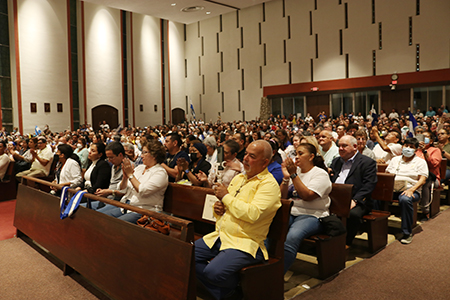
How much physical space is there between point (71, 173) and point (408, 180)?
4485 mm

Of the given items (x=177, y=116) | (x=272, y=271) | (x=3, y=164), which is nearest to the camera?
(x=272, y=271)

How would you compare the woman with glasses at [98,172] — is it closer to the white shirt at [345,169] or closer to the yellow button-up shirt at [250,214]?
the yellow button-up shirt at [250,214]

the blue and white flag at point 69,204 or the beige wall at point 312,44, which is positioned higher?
the beige wall at point 312,44

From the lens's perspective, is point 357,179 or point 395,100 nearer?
point 357,179

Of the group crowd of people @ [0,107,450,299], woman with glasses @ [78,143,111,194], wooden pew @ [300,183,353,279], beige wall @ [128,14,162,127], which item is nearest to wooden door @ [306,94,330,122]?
beige wall @ [128,14,162,127]

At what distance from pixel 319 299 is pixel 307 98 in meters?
18.9

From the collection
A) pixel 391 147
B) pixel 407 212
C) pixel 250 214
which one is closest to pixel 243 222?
pixel 250 214

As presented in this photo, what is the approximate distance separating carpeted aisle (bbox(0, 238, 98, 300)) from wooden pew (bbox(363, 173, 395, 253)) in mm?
2826

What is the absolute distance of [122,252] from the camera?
283 cm

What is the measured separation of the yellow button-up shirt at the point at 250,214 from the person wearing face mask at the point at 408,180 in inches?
94.4

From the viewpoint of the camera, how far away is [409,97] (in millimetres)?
17734

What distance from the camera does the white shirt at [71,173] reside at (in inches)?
198

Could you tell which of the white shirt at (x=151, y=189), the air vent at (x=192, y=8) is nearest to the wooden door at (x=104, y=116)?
the air vent at (x=192, y=8)

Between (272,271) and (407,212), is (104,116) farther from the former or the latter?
(272,271)
